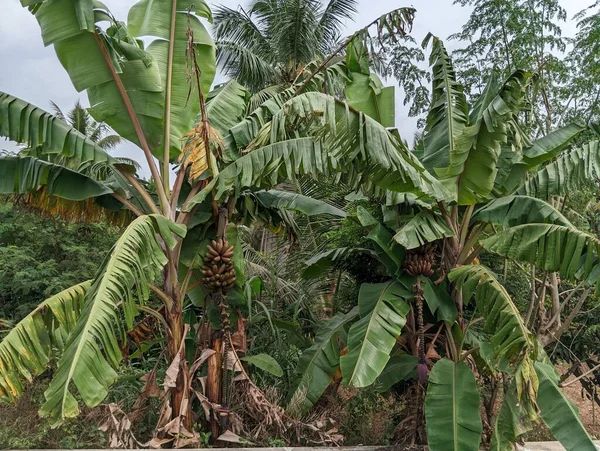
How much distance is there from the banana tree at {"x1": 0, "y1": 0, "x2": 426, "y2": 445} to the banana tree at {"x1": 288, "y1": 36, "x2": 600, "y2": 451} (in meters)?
0.42

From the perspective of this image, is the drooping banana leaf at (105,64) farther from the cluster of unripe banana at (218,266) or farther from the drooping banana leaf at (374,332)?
the drooping banana leaf at (374,332)

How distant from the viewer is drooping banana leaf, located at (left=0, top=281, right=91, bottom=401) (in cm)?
508

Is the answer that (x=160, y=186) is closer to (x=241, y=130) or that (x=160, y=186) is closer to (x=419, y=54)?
(x=241, y=130)

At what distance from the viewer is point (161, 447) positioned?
576 centimetres

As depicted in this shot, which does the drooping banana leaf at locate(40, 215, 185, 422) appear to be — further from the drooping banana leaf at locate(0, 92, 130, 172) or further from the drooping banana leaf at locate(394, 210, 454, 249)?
the drooping banana leaf at locate(394, 210, 454, 249)

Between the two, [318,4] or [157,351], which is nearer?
[157,351]

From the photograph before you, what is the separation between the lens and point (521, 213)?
6215mm

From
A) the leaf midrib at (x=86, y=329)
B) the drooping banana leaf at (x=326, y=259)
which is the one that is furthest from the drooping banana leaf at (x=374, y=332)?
the leaf midrib at (x=86, y=329)

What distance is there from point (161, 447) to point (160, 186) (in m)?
2.83

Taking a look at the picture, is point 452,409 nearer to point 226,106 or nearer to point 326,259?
point 326,259

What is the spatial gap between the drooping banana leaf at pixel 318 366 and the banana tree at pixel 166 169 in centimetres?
94

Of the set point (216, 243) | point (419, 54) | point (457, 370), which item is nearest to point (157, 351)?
point (216, 243)

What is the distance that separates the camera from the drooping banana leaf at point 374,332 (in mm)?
5609

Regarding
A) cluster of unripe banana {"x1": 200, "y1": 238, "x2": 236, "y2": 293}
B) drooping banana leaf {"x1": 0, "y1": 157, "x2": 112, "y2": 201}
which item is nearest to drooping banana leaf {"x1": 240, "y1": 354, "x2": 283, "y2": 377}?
cluster of unripe banana {"x1": 200, "y1": 238, "x2": 236, "y2": 293}
